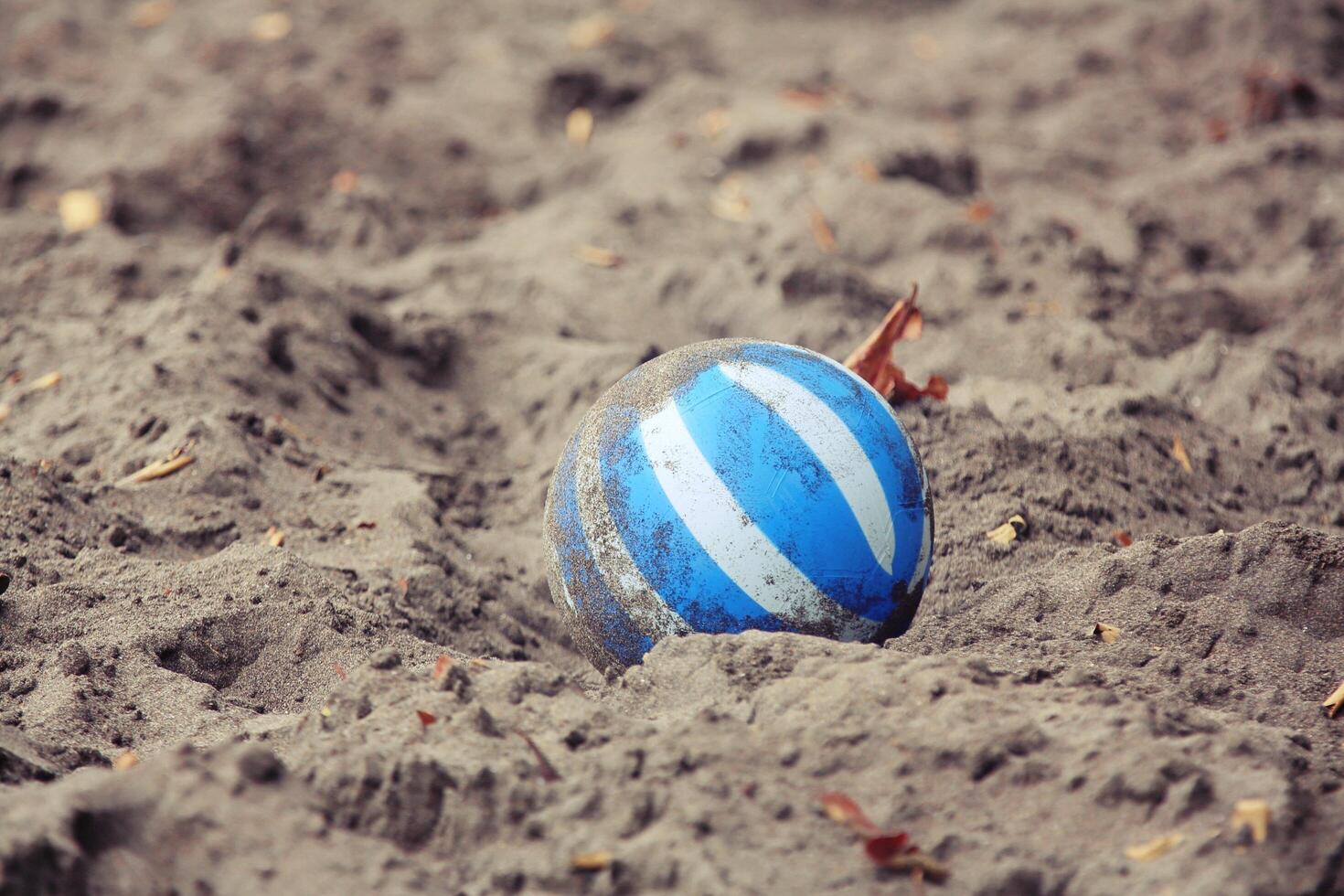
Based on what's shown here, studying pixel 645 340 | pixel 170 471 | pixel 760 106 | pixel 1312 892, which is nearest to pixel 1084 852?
pixel 1312 892

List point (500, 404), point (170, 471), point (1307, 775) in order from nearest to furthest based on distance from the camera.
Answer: point (1307, 775), point (170, 471), point (500, 404)

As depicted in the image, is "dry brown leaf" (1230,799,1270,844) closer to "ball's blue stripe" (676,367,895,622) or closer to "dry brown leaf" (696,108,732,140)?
"ball's blue stripe" (676,367,895,622)

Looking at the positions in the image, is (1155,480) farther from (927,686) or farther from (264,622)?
(264,622)

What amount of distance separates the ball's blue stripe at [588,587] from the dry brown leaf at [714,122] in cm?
432

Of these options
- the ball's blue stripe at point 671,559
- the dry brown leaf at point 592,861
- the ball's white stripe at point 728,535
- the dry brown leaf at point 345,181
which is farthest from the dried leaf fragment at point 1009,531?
the dry brown leaf at point 345,181

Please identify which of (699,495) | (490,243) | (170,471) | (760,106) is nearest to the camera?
(699,495)

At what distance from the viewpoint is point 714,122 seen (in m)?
7.62

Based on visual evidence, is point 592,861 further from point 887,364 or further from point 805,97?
point 805,97

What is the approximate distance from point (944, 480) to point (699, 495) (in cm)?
145

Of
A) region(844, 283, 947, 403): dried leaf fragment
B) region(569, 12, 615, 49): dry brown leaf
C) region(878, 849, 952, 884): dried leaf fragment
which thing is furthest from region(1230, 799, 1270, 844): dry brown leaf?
region(569, 12, 615, 49): dry brown leaf

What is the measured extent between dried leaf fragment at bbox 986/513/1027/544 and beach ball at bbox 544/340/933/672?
702 mm

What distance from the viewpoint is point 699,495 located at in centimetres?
332

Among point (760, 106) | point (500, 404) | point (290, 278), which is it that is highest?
point (760, 106)

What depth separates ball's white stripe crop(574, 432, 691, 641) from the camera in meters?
3.38
